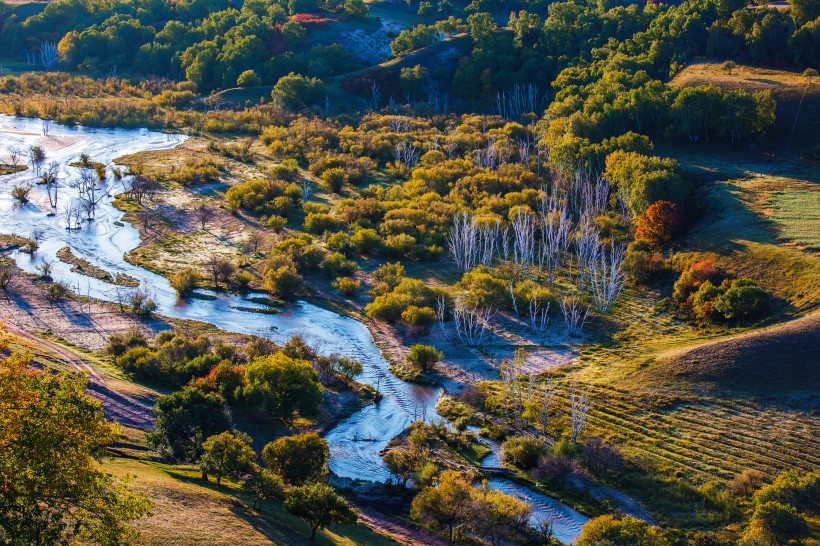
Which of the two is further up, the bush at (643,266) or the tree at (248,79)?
the tree at (248,79)

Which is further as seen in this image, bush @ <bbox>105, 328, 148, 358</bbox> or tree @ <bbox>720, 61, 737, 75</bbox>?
tree @ <bbox>720, 61, 737, 75</bbox>

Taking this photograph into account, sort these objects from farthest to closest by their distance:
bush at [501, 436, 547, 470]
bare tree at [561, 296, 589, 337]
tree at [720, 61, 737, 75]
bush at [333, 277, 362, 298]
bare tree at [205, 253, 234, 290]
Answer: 1. tree at [720, 61, 737, 75]
2. bare tree at [205, 253, 234, 290]
3. bush at [333, 277, 362, 298]
4. bare tree at [561, 296, 589, 337]
5. bush at [501, 436, 547, 470]

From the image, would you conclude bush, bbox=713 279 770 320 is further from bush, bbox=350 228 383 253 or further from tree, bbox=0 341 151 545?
tree, bbox=0 341 151 545

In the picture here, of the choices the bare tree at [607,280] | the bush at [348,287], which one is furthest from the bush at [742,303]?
the bush at [348,287]

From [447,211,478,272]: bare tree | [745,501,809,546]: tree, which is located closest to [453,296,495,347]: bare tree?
[447,211,478,272]: bare tree

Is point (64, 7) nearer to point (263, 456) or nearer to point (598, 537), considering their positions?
point (263, 456)

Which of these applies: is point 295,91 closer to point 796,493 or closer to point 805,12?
point 805,12

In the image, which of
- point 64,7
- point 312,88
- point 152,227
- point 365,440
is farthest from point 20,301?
point 64,7

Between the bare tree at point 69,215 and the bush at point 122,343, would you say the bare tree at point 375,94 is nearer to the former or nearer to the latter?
the bare tree at point 69,215
